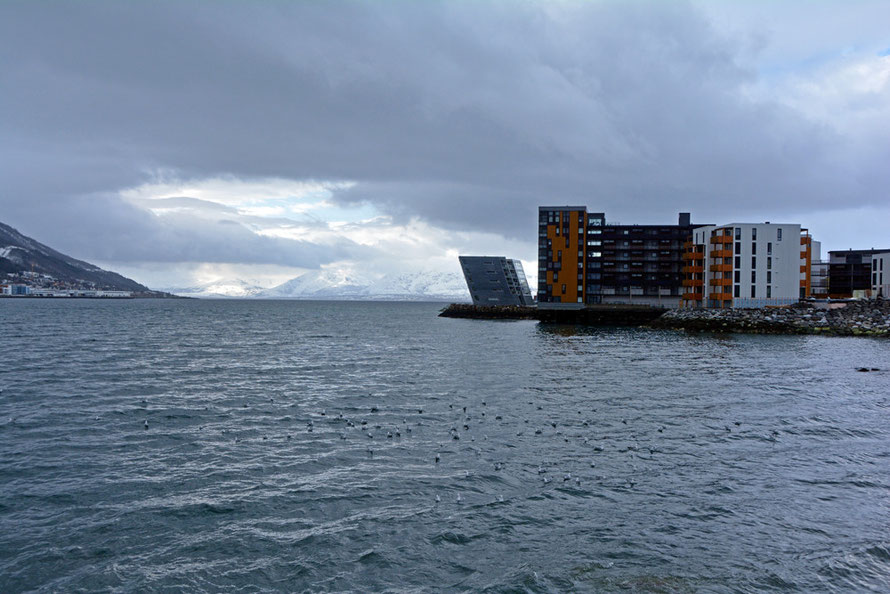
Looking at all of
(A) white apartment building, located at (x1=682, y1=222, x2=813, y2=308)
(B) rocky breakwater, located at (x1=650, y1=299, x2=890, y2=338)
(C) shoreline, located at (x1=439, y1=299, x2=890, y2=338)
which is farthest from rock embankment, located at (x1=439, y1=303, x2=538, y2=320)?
(A) white apartment building, located at (x1=682, y1=222, x2=813, y2=308)

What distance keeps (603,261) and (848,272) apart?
80.2 metres


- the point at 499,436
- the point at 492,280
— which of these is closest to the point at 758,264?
the point at 492,280

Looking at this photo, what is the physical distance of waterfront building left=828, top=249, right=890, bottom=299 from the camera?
16650 centimetres

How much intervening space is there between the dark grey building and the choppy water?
138519mm

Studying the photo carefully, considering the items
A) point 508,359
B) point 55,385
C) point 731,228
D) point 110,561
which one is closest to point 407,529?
point 110,561

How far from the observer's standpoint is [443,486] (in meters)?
19.5

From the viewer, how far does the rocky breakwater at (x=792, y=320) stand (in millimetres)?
95875

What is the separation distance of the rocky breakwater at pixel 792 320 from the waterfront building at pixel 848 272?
159 feet

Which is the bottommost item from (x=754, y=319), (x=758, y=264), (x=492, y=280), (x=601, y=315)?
(x=601, y=315)

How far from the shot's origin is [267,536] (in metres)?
15.9

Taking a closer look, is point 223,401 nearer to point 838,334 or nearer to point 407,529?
point 407,529

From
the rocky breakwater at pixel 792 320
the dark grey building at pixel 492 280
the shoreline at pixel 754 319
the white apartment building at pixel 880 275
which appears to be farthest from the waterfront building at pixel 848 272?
the dark grey building at pixel 492 280

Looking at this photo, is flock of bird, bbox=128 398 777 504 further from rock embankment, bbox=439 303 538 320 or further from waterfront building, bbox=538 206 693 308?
waterfront building, bbox=538 206 693 308

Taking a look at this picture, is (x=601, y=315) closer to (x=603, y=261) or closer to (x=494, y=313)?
(x=603, y=261)
